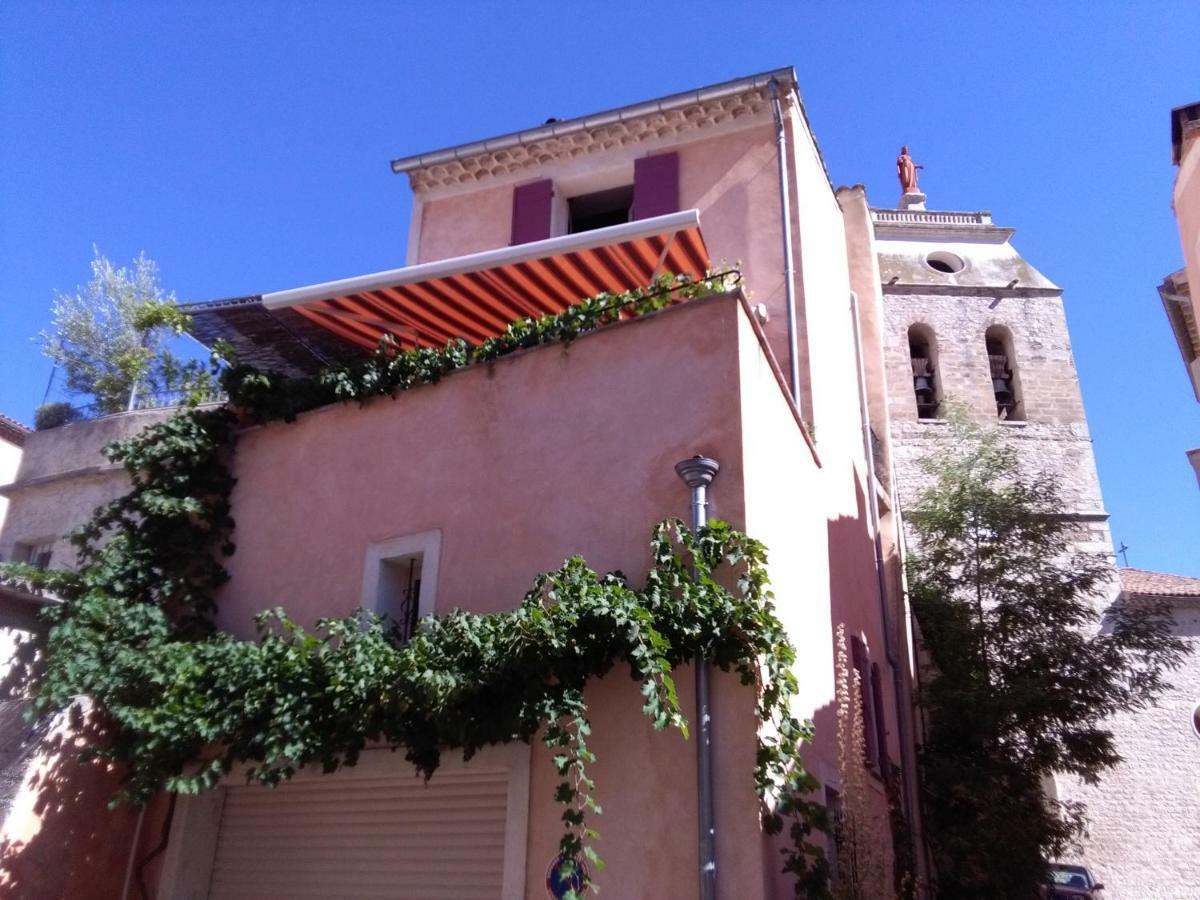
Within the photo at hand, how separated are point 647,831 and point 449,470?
140 inches

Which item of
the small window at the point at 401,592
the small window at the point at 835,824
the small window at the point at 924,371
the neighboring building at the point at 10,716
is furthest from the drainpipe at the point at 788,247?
the small window at the point at 924,371

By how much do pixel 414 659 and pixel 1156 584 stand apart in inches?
791

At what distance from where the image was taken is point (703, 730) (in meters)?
6.70

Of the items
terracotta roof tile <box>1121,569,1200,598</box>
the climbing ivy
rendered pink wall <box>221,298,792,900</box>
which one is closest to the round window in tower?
terracotta roof tile <box>1121,569,1200,598</box>

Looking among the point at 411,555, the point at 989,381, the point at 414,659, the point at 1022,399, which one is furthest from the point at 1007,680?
the point at 989,381

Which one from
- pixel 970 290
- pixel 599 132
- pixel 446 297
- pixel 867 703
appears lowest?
pixel 867 703

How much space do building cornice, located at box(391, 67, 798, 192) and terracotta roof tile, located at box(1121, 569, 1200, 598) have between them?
13.4m

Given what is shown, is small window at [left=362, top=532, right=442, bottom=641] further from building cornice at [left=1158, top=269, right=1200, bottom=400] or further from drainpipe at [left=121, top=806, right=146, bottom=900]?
building cornice at [left=1158, top=269, right=1200, bottom=400]

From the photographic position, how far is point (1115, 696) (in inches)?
525

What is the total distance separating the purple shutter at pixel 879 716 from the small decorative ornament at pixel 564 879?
5.24m

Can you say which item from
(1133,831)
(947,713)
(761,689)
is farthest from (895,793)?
(1133,831)

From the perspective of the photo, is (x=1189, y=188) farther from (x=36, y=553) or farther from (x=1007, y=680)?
(x=36, y=553)

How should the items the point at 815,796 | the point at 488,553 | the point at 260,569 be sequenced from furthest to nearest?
the point at 260,569
the point at 488,553
the point at 815,796

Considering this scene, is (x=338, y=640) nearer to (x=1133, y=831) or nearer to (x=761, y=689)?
(x=761, y=689)
